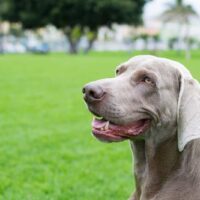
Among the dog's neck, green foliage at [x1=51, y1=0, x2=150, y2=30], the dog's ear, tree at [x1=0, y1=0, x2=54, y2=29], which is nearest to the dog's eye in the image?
the dog's ear

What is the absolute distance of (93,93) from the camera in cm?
336

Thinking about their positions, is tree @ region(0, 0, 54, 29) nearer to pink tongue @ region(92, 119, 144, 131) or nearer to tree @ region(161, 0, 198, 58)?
tree @ region(161, 0, 198, 58)

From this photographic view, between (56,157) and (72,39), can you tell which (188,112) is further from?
(72,39)

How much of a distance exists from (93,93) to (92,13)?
46992 mm

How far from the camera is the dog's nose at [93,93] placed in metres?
3.33

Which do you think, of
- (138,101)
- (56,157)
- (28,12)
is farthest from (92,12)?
(138,101)

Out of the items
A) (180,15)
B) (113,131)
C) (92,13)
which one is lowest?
(180,15)

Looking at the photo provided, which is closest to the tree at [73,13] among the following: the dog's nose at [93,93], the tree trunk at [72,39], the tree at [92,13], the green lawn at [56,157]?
the tree at [92,13]

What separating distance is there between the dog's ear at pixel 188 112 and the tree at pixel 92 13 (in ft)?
150

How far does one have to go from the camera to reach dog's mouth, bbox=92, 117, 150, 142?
3.50 m

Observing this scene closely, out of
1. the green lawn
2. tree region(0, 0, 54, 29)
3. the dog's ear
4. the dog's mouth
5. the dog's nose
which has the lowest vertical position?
tree region(0, 0, 54, 29)

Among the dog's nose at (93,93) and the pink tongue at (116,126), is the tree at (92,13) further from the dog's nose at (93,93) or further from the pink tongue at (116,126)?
the dog's nose at (93,93)

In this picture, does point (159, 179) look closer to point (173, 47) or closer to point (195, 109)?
point (195, 109)

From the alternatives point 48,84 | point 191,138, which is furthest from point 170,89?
point 48,84
